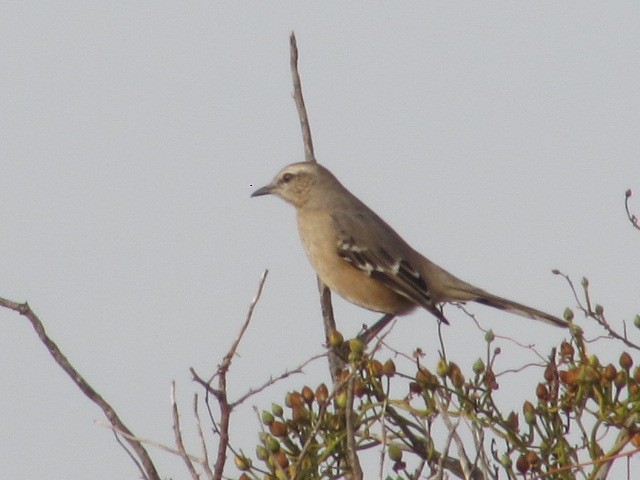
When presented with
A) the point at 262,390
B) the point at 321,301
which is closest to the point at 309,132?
the point at 321,301

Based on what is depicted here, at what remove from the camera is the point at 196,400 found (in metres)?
3.89

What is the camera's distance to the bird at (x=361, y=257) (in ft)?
30.7

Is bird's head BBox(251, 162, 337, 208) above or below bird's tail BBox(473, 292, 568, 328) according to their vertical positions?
above

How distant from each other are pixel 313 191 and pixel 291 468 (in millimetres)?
6427

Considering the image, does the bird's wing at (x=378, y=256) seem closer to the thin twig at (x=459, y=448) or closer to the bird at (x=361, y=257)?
the bird at (x=361, y=257)

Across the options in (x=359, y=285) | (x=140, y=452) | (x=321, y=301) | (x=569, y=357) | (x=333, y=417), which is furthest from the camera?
(x=359, y=285)

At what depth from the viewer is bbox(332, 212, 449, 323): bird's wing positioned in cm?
938

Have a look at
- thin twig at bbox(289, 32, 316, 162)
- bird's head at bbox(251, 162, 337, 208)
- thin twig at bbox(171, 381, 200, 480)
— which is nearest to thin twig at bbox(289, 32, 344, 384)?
thin twig at bbox(289, 32, 316, 162)

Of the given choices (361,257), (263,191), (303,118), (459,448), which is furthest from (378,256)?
(459,448)

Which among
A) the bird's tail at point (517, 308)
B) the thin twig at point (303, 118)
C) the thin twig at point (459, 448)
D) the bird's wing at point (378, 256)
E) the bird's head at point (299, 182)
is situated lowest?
the thin twig at point (459, 448)

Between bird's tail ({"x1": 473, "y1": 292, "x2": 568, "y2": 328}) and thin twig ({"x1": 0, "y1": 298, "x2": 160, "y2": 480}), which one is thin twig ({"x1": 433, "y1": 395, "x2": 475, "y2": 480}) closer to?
thin twig ({"x1": 0, "y1": 298, "x2": 160, "y2": 480})

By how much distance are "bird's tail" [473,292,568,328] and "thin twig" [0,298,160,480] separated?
222 inches

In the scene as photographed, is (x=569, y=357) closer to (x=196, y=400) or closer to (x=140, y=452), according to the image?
(x=196, y=400)

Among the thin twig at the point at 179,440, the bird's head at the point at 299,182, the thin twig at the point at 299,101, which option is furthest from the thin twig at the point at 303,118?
the bird's head at the point at 299,182
